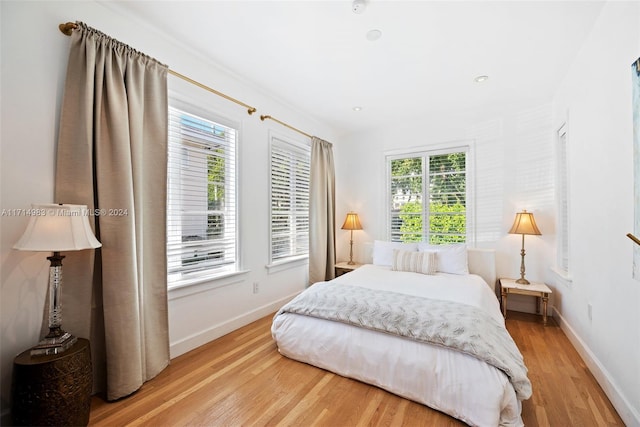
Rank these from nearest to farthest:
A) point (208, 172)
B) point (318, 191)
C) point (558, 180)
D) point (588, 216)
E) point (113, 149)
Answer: point (113, 149) → point (588, 216) → point (208, 172) → point (558, 180) → point (318, 191)

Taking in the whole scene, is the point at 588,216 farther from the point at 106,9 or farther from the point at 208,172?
the point at 106,9

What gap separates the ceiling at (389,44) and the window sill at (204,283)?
192 centimetres

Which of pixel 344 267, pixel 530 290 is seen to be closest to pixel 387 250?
pixel 344 267

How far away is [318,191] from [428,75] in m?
1.99

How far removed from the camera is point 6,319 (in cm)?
152

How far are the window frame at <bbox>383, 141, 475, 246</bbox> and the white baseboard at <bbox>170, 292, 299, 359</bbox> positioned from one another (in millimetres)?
2188

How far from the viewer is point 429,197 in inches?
161

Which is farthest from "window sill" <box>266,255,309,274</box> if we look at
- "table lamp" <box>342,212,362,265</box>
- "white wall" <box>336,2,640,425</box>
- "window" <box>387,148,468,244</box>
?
"window" <box>387,148,468,244</box>

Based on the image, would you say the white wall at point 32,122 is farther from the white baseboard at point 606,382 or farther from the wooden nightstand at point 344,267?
the white baseboard at point 606,382

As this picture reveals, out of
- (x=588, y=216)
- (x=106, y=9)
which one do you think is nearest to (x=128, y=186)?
(x=106, y=9)

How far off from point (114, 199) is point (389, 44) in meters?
2.43

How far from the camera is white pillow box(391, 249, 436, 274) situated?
323 cm

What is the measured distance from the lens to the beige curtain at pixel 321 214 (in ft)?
13.1

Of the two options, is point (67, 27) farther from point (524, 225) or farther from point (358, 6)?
point (524, 225)
